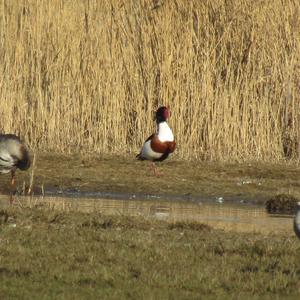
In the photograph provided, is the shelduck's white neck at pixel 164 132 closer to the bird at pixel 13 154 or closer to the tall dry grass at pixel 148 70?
the tall dry grass at pixel 148 70

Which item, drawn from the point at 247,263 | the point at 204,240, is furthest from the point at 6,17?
the point at 247,263

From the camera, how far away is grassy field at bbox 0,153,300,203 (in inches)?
544

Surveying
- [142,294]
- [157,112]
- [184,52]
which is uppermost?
[184,52]

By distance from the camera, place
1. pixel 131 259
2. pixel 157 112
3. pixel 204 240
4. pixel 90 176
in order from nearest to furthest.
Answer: pixel 131 259, pixel 204 240, pixel 90 176, pixel 157 112

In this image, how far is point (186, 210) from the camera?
39.9 feet

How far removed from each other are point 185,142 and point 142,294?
9.83 metres

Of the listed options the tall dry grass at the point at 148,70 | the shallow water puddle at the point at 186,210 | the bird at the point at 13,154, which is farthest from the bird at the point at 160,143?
the bird at the point at 13,154

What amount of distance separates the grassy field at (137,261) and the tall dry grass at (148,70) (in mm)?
6575

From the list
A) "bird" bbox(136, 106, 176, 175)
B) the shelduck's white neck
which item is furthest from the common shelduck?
the shelduck's white neck

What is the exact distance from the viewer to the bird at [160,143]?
15.2m

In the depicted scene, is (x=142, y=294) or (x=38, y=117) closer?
(x=142, y=294)

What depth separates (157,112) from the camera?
15398mm

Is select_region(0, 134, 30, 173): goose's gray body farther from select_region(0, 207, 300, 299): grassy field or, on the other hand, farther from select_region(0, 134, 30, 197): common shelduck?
select_region(0, 207, 300, 299): grassy field

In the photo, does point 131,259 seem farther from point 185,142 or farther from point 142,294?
point 185,142
